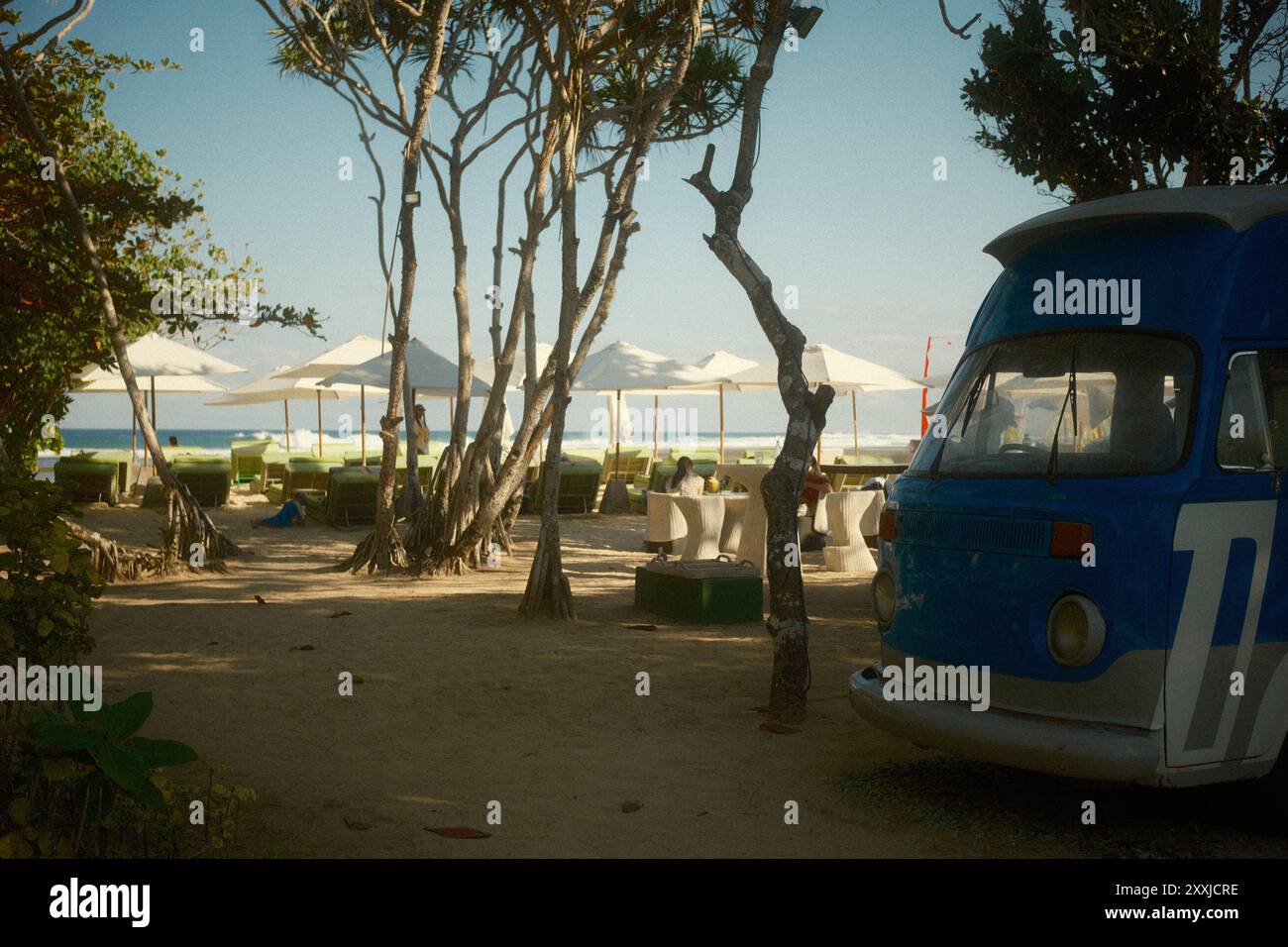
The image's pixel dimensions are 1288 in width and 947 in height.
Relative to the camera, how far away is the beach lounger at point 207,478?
21.1 metres

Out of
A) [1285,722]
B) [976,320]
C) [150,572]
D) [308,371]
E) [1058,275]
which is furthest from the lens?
[308,371]

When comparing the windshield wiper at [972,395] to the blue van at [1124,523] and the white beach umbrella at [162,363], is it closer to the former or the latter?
the blue van at [1124,523]

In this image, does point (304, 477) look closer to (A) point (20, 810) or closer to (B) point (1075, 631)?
(A) point (20, 810)

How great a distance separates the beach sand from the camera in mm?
4801

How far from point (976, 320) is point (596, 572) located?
330 inches

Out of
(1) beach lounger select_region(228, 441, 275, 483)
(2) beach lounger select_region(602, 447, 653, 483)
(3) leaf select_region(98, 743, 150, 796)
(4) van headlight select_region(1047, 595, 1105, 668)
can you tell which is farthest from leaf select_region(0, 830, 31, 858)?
(1) beach lounger select_region(228, 441, 275, 483)

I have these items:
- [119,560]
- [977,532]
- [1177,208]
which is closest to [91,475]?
[119,560]

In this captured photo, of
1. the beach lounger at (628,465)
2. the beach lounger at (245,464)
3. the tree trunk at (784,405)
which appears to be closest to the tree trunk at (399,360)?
the tree trunk at (784,405)

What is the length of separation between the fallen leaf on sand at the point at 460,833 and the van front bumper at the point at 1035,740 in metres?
1.78

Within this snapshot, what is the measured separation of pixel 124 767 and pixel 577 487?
16.8 meters

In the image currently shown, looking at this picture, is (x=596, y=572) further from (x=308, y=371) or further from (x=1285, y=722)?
(x=308, y=371)

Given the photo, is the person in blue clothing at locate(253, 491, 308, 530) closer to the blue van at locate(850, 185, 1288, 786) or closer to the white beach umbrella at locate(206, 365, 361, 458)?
the white beach umbrella at locate(206, 365, 361, 458)
